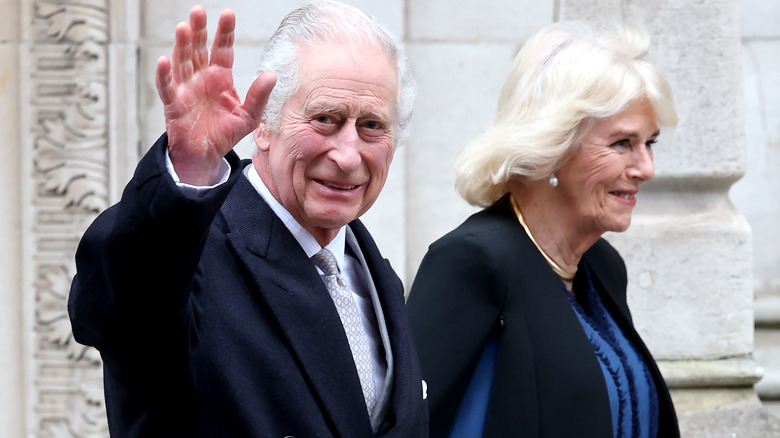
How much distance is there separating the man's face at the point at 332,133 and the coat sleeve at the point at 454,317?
73 centimetres

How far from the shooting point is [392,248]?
3777 millimetres

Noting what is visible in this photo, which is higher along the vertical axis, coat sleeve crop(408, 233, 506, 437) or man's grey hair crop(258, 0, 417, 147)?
man's grey hair crop(258, 0, 417, 147)

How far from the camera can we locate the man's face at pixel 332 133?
171 centimetres

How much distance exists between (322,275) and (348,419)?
0.27m

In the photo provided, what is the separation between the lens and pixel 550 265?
103 inches

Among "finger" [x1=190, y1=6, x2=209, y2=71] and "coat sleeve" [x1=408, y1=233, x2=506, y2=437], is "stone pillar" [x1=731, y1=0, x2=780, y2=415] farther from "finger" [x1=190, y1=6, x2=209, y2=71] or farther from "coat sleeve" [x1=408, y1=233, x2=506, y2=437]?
"finger" [x1=190, y1=6, x2=209, y2=71]

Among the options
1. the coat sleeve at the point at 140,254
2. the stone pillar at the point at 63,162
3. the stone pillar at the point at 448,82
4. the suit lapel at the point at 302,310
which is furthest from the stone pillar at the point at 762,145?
the coat sleeve at the point at 140,254

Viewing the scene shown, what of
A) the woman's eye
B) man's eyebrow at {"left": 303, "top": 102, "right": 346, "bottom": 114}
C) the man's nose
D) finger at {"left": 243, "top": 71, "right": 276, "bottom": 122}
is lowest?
the woman's eye

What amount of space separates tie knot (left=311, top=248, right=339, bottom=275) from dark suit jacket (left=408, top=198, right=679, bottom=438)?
69cm

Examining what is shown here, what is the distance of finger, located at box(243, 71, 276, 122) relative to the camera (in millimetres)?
1342

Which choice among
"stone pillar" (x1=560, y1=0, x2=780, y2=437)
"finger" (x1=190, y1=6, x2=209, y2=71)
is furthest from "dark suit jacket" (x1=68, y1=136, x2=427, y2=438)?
"stone pillar" (x1=560, y1=0, x2=780, y2=437)

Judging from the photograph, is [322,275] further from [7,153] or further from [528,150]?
[7,153]

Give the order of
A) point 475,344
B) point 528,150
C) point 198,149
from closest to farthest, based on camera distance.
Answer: point 198,149 < point 475,344 < point 528,150

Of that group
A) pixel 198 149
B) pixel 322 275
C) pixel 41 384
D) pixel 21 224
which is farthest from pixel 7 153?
pixel 198 149
